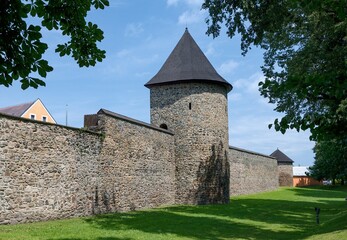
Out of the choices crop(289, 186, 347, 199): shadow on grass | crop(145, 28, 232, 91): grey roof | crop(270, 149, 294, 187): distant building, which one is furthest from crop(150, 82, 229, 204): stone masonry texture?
crop(270, 149, 294, 187): distant building

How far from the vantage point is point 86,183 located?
627 inches

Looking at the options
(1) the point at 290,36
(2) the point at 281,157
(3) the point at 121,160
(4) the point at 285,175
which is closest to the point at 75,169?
(3) the point at 121,160

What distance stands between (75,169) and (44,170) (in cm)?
162

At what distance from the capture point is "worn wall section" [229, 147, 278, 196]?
3403 centimetres

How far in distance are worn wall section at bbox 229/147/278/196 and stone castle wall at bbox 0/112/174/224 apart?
13.0 meters

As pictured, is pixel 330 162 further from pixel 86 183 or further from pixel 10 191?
pixel 10 191

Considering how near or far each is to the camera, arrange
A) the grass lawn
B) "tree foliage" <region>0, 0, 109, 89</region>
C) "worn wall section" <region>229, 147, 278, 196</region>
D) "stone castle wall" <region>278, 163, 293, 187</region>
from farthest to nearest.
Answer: "stone castle wall" <region>278, 163, 293, 187</region>, "worn wall section" <region>229, 147, 278, 196</region>, the grass lawn, "tree foliage" <region>0, 0, 109, 89</region>

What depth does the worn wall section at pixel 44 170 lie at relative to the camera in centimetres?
1247

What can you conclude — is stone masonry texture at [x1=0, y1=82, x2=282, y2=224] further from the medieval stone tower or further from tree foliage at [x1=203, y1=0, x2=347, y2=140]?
tree foliage at [x1=203, y1=0, x2=347, y2=140]

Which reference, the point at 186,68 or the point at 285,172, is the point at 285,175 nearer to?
the point at 285,172

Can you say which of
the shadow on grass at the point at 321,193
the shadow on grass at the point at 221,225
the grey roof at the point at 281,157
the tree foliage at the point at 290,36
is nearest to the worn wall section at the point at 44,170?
the shadow on grass at the point at 221,225

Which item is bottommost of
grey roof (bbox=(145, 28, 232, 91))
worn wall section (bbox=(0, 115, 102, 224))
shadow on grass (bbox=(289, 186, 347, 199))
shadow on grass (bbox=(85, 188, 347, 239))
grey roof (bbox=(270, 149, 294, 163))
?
shadow on grass (bbox=(85, 188, 347, 239))

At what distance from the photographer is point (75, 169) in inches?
604

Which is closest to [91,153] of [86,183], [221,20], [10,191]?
[86,183]
